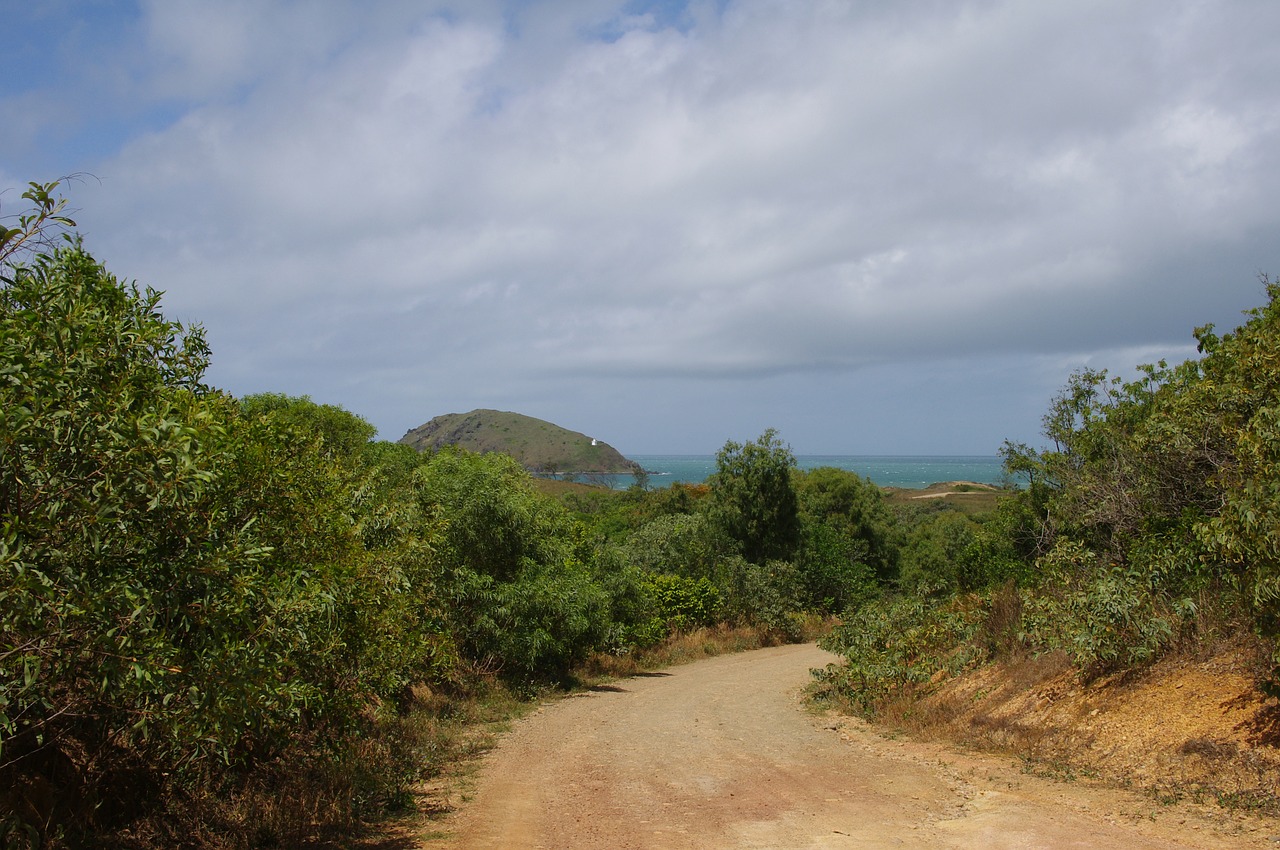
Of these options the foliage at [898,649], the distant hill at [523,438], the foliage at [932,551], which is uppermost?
the distant hill at [523,438]

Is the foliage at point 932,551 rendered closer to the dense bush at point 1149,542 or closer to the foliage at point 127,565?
the dense bush at point 1149,542

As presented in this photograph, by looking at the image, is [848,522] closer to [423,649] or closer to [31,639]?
[423,649]

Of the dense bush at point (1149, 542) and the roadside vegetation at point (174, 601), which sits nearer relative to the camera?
the roadside vegetation at point (174, 601)

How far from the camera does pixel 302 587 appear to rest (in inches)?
236

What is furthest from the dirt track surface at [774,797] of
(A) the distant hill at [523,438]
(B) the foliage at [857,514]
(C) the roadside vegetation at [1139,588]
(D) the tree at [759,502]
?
(A) the distant hill at [523,438]

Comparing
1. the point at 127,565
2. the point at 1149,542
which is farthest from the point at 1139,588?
the point at 127,565

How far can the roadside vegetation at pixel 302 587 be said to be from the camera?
14.4 feet

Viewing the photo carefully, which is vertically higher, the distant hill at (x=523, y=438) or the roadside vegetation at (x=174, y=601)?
the distant hill at (x=523, y=438)

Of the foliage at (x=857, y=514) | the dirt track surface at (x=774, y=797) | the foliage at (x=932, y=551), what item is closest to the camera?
the dirt track surface at (x=774, y=797)

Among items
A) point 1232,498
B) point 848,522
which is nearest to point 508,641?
point 1232,498

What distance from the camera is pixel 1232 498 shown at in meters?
8.41

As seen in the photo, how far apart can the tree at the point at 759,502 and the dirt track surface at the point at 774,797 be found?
838 inches

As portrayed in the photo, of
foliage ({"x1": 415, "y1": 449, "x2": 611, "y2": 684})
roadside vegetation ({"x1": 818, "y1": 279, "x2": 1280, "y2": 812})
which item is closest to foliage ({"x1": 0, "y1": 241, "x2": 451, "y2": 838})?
roadside vegetation ({"x1": 818, "y1": 279, "x2": 1280, "y2": 812})

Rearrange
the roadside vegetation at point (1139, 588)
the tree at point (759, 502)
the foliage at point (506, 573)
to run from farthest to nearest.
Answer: the tree at point (759, 502) < the foliage at point (506, 573) < the roadside vegetation at point (1139, 588)
